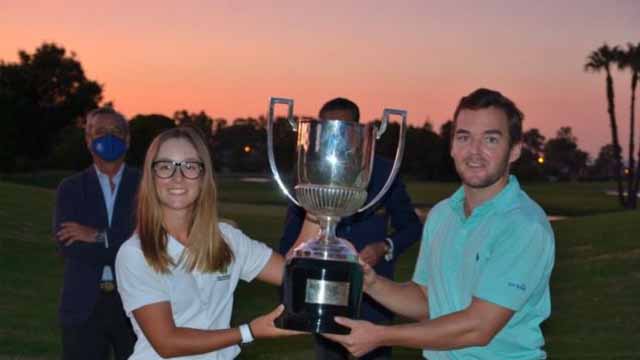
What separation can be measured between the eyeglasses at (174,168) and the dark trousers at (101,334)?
8.27 feet

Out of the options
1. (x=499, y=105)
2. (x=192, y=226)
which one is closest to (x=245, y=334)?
(x=192, y=226)

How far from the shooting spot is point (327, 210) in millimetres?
4152

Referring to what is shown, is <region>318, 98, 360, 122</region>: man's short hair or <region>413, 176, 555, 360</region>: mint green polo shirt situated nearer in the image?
<region>413, 176, 555, 360</region>: mint green polo shirt

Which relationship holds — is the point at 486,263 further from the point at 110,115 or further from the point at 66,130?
the point at 66,130

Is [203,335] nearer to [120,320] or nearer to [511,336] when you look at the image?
[511,336]

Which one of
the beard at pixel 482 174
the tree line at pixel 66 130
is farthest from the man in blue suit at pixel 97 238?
the tree line at pixel 66 130

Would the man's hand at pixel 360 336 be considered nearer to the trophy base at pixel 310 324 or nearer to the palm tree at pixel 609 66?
the trophy base at pixel 310 324

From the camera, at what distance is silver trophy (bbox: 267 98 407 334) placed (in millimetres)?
3998

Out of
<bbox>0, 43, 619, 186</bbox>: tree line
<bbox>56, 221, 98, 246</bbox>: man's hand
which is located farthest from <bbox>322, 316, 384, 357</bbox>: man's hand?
<bbox>0, 43, 619, 186</bbox>: tree line

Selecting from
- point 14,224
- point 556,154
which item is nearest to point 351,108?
point 14,224

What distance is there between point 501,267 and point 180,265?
1.21 m

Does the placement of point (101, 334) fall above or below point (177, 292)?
below

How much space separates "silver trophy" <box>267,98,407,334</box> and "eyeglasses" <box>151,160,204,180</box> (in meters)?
0.38

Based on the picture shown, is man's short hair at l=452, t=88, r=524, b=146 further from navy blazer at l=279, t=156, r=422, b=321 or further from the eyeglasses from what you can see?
navy blazer at l=279, t=156, r=422, b=321
